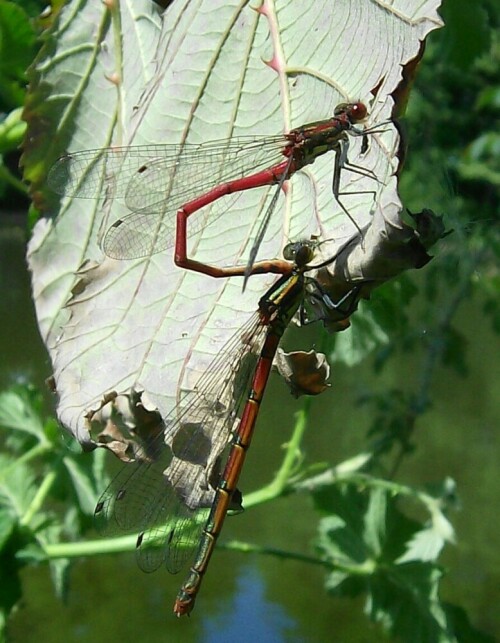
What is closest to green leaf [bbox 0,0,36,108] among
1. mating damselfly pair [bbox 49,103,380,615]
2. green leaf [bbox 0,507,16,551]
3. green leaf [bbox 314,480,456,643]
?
mating damselfly pair [bbox 49,103,380,615]

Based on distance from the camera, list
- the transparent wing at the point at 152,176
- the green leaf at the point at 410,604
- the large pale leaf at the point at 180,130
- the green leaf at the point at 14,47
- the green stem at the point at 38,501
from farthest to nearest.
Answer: the green leaf at the point at 410,604
the green stem at the point at 38,501
the green leaf at the point at 14,47
the transparent wing at the point at 152,176
the large pale leaf at the point at 180,130

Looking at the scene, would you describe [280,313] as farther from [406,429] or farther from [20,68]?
[406,429]

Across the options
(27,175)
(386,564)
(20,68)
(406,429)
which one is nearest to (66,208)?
(27,175)

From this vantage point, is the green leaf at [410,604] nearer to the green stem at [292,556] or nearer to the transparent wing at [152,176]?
the green stem at [292,556]

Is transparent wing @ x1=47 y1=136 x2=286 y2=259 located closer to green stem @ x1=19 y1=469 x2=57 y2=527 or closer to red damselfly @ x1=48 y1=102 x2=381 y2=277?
red damselfly @ x1=48 y1=102 x2=381 y2=277

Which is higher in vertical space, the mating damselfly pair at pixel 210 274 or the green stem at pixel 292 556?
the mating damselfly pair at pixel 210 274

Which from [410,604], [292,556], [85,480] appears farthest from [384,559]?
[85,480]

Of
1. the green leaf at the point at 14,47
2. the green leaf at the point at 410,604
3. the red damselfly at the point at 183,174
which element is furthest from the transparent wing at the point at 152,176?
the green leaf at the point at 410,604
